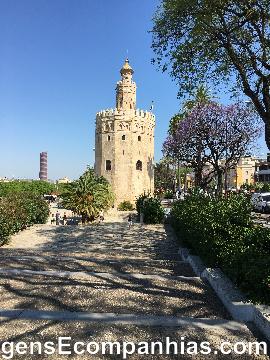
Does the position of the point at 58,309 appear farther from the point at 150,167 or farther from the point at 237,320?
the point at 150,167

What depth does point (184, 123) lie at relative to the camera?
2948 cm

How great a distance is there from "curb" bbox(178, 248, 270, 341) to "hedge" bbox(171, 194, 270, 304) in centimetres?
13

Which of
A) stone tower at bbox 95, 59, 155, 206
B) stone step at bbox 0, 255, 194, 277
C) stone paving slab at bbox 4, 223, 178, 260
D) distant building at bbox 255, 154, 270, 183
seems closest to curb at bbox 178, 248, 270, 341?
stone step at bbox 0, 255, 194, 277

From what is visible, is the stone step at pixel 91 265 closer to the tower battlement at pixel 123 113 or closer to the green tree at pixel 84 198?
the green tree at pixel 84 198

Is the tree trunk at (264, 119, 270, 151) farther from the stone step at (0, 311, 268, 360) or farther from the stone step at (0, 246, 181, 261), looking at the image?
the stone step at (0, 311, 268, 360)

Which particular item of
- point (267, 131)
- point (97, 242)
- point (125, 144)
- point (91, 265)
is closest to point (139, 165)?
point (125, 144)

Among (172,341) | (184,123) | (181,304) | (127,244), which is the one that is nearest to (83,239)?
(127,244)

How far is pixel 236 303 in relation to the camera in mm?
4812

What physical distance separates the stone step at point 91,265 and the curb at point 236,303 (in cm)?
132

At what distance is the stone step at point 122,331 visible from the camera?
3725 mm

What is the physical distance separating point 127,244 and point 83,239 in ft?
7.82

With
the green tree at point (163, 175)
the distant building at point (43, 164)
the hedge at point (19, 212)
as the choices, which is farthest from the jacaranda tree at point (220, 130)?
the distant building at point (43, 164)

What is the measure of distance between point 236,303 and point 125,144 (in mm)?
42609

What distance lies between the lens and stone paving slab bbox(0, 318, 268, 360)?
3867mm
